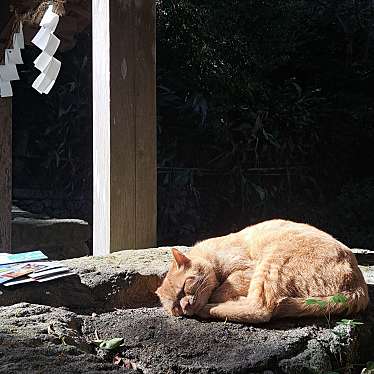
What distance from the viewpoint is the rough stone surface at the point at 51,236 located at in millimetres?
4590

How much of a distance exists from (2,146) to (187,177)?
2.38 meters

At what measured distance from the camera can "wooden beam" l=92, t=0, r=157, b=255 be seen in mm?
2736

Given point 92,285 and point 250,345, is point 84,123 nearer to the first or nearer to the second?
point 92,285

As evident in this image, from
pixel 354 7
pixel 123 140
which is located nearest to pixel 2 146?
pixel 123 140

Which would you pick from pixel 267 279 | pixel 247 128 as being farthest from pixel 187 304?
pixel 247 128

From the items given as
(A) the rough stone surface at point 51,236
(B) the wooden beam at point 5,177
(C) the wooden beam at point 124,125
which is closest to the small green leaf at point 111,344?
(C) the wooden beam at point 124,125

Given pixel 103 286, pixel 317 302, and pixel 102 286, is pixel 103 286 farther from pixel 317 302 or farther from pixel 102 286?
pixel 317 302

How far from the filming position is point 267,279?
2.05m

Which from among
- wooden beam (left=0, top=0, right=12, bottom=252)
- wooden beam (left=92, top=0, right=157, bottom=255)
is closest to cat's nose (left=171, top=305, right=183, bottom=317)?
wooden beam (left=92, top=0, right=157, bottom=255)

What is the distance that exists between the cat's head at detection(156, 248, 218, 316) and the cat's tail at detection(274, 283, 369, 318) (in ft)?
0.89

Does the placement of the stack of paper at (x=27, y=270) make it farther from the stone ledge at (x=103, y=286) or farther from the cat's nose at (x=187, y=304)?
the cat's nose at (x=187, y=304)

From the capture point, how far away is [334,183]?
22.5 feet

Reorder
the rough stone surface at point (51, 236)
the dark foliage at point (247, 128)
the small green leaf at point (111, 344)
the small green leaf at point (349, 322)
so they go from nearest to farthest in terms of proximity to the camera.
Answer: the small green leaf at point (111, 344) < the small green leaf at point (349, 322) < the rough stone surface at point (51, 236) < the dark foliage at point (247, 128)

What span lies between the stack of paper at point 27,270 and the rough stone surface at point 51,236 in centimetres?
221
